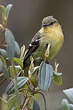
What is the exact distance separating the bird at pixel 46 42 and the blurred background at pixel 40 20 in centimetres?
234

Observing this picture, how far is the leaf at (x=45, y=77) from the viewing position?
141cm

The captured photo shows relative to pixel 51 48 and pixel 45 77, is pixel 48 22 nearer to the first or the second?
pixel 51 48

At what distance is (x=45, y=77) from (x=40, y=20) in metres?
4.09

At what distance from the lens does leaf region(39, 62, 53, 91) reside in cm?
141

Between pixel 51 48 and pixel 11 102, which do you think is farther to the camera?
pixel 51 48

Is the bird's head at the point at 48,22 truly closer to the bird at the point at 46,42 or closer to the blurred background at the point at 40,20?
the bird at the point at 46,42

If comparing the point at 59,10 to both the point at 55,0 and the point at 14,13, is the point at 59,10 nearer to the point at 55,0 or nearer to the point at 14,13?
the point at 55,0

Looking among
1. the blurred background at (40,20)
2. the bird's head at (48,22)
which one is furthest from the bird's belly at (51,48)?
the blurred background at (40,20)

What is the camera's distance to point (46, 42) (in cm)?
261

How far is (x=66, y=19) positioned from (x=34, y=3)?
2.13ft

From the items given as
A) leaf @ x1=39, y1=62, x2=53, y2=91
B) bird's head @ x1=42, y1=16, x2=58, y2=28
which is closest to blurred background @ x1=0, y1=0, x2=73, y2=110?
bird's head @ x1=42, y1=16, x2=58, y2=28

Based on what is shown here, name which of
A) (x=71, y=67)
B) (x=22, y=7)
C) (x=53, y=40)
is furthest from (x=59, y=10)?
(x=53, y=40)

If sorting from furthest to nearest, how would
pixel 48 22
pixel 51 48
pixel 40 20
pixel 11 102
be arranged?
pixel 40 20, pixel 48 22, pixel 51 48, pixel 11 102

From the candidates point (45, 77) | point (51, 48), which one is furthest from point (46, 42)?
point (45, 77)
